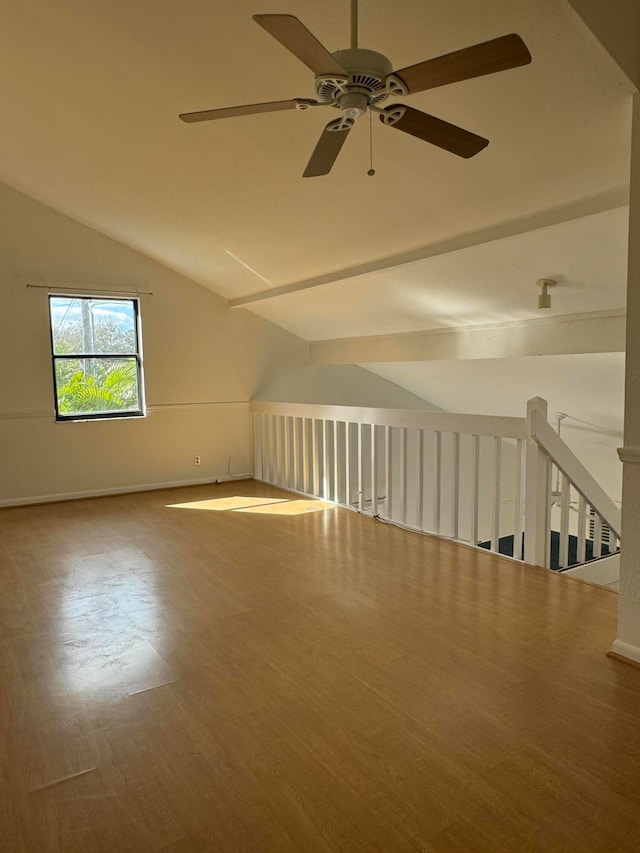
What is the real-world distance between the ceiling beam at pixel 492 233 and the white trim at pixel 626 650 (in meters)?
2.07

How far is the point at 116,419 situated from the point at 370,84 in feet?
15.3

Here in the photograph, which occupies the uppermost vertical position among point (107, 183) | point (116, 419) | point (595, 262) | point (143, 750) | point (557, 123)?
point (107, 183)

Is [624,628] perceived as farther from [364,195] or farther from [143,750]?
[364,195]

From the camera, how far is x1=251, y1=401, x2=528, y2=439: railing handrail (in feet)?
11.8

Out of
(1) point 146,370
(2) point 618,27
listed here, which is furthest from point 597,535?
(1) point 146,370

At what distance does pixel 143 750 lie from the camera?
6.31ft

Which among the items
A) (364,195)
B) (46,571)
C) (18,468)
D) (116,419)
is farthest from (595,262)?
(18,468)

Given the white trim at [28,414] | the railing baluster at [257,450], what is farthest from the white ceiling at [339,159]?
the white trim at [28,414]

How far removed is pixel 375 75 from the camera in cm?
183

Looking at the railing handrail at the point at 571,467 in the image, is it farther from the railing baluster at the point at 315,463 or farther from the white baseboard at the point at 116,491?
the white baseboard at the point at 116,491

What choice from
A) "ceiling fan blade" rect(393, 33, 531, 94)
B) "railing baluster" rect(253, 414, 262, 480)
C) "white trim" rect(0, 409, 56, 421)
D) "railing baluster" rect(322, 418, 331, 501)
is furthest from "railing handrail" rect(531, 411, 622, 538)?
"white trim" rect(0, 409, 56, 421)

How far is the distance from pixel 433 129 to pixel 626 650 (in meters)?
2.22

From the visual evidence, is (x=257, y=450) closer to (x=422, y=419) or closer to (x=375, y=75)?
(x=422, y=419)

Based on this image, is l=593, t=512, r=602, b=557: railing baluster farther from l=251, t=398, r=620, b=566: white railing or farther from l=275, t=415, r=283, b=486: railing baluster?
l=275, t=415, r=283, b=486: railing baluster
